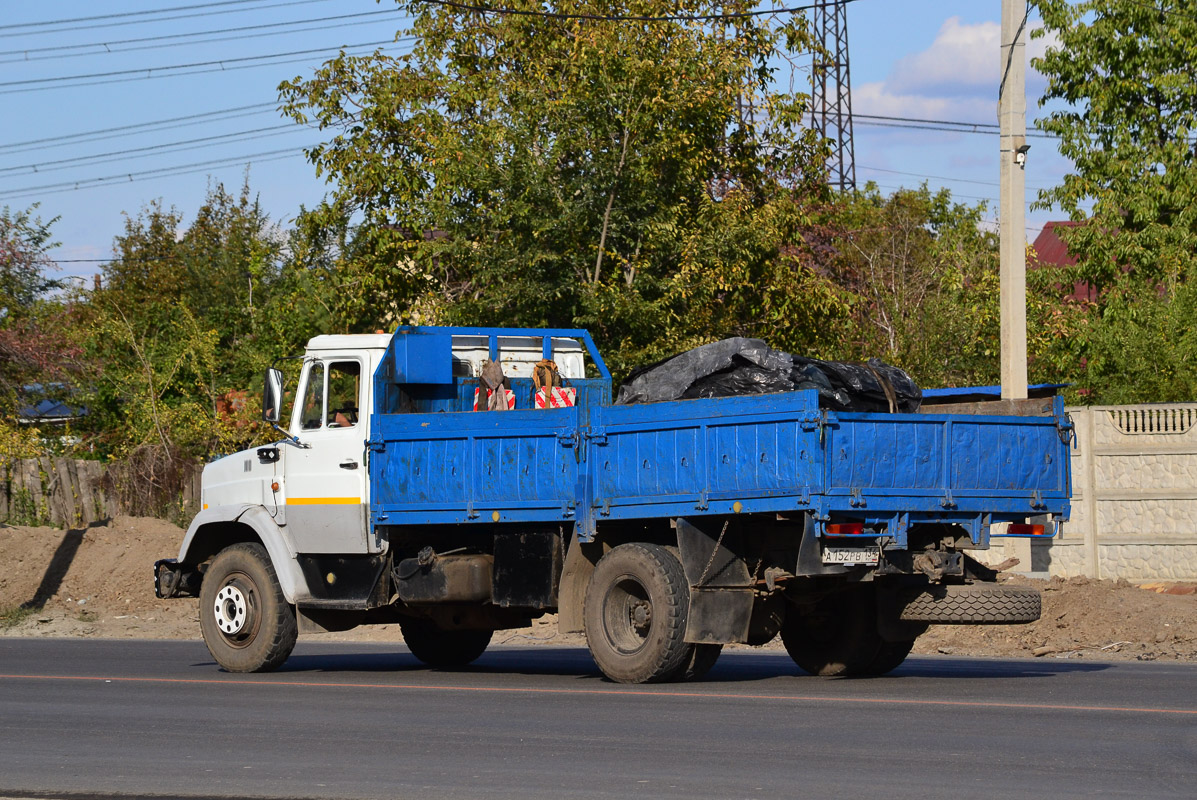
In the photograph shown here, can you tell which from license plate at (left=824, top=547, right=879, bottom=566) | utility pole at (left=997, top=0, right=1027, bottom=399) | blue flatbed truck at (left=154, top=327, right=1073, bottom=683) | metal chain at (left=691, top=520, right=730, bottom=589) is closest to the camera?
license plate at (left=824, top=547, right=879, bottom=566)

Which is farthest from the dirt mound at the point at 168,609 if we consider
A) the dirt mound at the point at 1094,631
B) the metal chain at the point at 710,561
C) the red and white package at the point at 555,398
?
the metal chain at the point at 710,561

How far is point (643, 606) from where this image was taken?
12.2 metres

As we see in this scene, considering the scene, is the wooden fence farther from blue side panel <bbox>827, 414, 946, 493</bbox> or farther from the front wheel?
blue side panel <bbox>827, 414, 946, 493</bbox>

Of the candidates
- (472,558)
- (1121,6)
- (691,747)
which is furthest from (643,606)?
(1121,6)

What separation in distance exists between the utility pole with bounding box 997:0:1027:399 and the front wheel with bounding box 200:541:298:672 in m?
8.53

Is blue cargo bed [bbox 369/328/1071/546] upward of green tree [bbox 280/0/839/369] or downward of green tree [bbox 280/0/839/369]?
downward

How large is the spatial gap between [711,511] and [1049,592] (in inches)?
321

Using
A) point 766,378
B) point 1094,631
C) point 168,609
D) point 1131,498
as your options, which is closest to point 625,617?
point 766,378

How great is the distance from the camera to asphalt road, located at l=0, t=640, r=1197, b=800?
301 inches

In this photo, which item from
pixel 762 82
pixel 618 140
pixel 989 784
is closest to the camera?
pixel 989 784

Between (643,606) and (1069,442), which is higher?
(1069,442)

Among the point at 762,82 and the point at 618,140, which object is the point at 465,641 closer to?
the point at 618,140

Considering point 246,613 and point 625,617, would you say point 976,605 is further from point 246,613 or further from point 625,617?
point 246,613

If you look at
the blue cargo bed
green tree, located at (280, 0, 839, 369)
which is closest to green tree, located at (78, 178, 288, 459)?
green tree, located at (280, 0, 839, 369)
